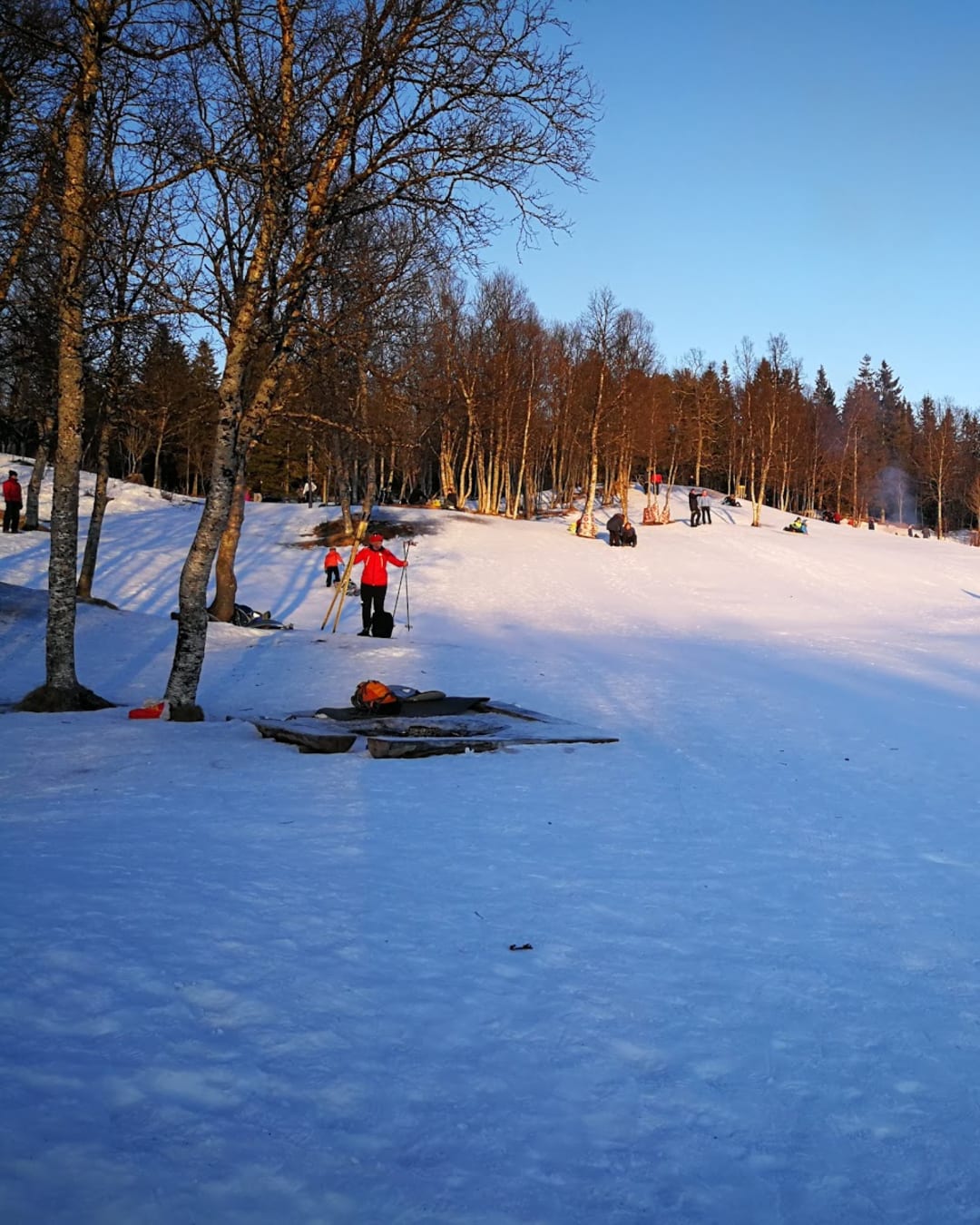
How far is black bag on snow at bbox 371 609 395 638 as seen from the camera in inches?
682

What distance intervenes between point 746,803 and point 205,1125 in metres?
5.30

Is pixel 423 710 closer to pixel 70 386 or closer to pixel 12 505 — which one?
pixel 70 386

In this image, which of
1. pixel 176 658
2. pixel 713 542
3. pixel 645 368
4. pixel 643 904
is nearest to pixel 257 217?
pixel 176 658

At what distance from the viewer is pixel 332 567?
85.3 ft

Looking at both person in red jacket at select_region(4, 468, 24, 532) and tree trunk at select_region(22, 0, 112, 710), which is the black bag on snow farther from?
person in red jacket at select_region(4, 468, 24, 532)

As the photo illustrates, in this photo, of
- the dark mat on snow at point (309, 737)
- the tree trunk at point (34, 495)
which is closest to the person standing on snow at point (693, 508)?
the tree trunk at point (34, 495)

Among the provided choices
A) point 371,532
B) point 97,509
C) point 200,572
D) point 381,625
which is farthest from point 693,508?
point 200,572

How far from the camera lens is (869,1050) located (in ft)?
11.0

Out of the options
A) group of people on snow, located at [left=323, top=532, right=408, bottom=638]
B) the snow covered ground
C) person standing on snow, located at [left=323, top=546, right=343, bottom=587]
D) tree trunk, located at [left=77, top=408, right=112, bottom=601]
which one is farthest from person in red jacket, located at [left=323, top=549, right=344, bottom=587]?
the snow covered ground

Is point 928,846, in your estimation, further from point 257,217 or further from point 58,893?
point 257,217

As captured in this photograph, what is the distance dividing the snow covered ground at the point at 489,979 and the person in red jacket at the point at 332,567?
16201mm

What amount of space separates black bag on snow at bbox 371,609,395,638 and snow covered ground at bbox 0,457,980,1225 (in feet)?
24.8

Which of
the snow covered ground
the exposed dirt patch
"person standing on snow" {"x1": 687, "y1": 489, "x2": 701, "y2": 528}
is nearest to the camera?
the snow covered ground

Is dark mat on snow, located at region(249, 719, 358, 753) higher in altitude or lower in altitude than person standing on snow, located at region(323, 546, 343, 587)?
lower
